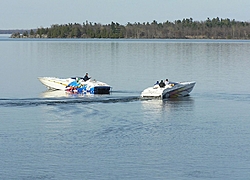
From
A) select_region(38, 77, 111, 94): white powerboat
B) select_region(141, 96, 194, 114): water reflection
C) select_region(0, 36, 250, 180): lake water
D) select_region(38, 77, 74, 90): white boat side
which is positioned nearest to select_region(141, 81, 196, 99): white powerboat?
select_region(141, 96, 194, 114): water reflection

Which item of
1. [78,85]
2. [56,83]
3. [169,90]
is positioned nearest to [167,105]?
[169,90]

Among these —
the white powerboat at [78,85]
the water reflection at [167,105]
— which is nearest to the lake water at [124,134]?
the water reflection at [167,105]

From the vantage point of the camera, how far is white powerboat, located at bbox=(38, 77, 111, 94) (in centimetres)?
4131

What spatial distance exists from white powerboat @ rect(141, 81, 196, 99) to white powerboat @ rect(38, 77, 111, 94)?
364cm

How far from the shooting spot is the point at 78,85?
4269 cm

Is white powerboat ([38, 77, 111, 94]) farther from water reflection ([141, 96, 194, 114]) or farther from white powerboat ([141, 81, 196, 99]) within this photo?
water reflection ([141, 96, 194, 114])

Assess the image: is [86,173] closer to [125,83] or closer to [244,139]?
[244,139]

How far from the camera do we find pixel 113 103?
36.7m

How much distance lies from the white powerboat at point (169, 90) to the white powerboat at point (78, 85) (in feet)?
11.9

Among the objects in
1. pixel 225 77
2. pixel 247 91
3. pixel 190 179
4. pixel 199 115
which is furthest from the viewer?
pixel 225 77

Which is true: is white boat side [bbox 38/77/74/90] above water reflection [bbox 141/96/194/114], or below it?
above

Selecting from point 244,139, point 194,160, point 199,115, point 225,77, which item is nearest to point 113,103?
point 199,115

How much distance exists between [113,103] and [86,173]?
52.9 feet

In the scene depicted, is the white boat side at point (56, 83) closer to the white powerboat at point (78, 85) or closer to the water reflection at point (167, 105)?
the white powerboat at point (78, 85)
